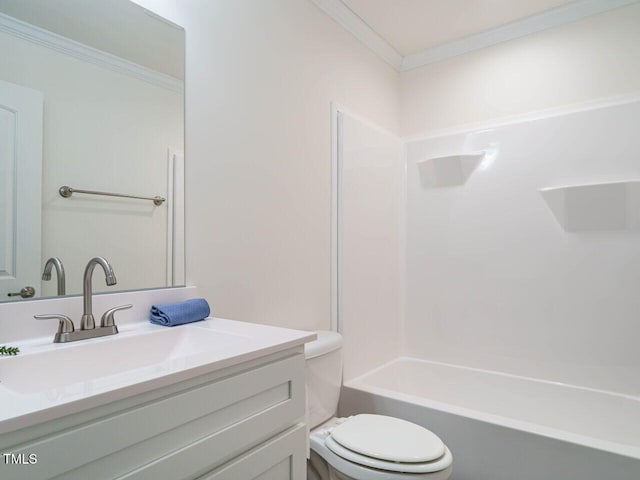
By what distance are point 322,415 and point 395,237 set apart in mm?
1353

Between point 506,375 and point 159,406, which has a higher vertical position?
point 159,406

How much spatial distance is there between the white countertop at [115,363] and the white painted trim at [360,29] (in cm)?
176

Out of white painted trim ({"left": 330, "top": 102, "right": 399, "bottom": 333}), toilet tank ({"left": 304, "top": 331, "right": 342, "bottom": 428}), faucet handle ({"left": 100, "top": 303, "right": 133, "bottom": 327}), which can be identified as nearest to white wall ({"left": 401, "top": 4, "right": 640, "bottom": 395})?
white painted trim ({"left": 330, "top": 102, "right": 399, "bottom": 333})

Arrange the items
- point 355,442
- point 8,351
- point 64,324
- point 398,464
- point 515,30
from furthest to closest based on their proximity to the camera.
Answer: point 515,30 < point 355,442 < point 398,464 < point 64,324 < point 8,351

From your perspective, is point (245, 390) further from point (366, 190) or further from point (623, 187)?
point (623, 187)

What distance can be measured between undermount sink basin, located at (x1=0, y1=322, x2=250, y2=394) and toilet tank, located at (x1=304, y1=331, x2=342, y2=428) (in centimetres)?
56

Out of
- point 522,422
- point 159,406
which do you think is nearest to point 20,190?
point 159,406

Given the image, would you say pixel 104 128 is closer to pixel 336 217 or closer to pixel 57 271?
pixel 57 271

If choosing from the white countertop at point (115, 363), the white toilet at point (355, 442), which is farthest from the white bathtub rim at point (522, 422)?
the white countertop at point (115, 363)

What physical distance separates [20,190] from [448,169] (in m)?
2.26

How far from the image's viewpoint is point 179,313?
1237 millimetres

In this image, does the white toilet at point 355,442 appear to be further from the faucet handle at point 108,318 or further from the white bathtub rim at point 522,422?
the faucet handle at point 108,318

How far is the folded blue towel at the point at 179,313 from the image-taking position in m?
1.22

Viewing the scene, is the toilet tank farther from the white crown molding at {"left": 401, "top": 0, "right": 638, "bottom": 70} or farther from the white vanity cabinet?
the white crown molding at {"left": 401, "top": 0, "right": 638, "bottom": 70}
